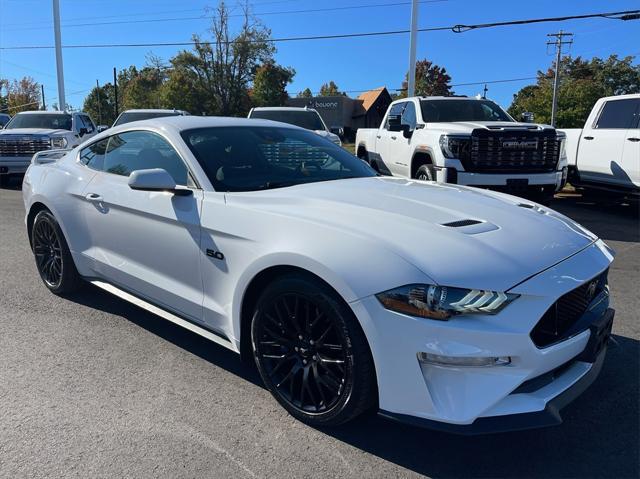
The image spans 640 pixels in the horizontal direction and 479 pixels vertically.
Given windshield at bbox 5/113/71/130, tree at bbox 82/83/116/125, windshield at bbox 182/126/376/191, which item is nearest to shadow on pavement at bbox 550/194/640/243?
windshield at bbox 182/126/376/191

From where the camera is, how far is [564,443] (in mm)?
2754

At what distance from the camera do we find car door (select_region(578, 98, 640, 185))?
9391 mm

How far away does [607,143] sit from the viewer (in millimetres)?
9656

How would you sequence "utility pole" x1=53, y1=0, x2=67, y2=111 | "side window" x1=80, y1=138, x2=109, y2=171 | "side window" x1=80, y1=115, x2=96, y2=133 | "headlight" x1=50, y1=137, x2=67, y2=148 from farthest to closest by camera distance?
"utility pole" x1=53, y1=0, x2=67, y2=111
"side window" x1=80, y1=115, x2=96, y2=133
"headlight" x1=50, y1=137, x2=67, y2=148
"side window" x1=80, y1=138, x2=109, y2=171

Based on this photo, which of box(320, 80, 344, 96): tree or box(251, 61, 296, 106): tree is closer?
box(251, 61, 296, 106): tree

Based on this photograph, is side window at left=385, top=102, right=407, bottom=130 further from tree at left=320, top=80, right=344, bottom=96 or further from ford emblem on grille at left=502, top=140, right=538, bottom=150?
tree at left=320, top=80, right=344, bottom=96

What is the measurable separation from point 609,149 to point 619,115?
2.08 feet

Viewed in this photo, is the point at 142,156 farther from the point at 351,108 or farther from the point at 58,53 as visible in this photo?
the point at 351,108

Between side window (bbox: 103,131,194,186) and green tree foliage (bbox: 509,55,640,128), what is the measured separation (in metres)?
49.0

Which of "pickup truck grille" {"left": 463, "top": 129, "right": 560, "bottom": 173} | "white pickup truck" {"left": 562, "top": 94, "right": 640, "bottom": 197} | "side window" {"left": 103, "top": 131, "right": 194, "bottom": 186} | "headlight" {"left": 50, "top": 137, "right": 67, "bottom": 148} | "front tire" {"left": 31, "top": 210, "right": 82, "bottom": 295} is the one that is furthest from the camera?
"headlight" {"left": 50, "top": 137, "right": 67, "bottom": 148}

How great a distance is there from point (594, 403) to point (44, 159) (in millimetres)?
5376

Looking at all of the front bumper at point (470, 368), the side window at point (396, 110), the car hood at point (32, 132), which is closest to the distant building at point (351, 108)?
the car hood at point (32, 132)

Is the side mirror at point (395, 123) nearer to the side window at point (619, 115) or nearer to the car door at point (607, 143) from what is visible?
the car door at point (607, 143)

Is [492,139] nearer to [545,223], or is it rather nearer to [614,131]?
[614,131]
